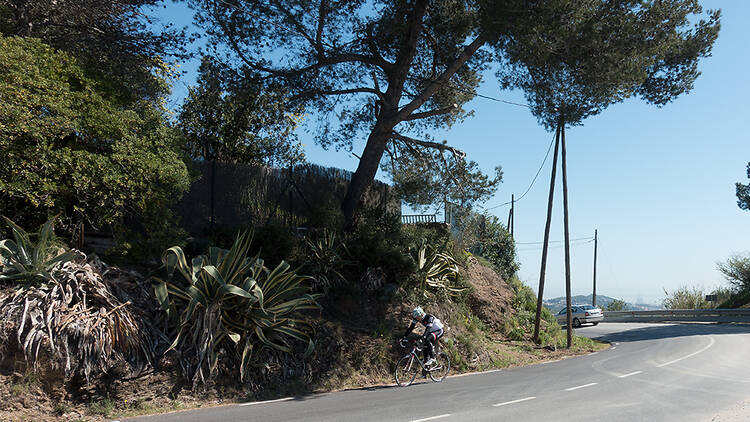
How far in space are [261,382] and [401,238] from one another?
7.62m

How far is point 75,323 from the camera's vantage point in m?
8.50

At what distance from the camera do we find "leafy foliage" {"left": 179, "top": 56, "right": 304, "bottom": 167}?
16.0 metres

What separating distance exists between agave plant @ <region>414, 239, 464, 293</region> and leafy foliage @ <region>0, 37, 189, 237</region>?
780 centimetres

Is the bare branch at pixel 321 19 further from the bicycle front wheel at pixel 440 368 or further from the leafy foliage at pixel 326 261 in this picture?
the bicycle front wheel at pixel 440 368

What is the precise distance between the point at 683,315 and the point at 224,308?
34.8 m

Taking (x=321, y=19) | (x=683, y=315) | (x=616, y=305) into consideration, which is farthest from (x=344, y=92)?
(x=616, y=305)

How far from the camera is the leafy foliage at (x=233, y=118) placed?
1595 cm

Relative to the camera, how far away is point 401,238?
16844mm

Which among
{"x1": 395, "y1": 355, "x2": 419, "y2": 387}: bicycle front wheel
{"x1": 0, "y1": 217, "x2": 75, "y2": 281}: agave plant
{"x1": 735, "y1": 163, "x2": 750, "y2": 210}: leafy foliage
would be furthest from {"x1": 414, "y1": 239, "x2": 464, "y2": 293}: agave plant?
{"x1": 735, "y1": 163, "x2": 750, "y2": 210}: leafy foliage

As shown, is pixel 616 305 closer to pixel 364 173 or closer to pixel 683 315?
pixel 683 315

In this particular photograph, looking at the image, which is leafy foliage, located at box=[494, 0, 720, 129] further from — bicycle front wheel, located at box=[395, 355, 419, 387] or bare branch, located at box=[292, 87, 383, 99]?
bicycle front wheel, located at box=[395, 355, 419, 387]

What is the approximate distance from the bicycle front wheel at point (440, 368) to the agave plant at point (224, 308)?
318cm

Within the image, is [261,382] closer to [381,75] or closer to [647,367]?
[647,367]

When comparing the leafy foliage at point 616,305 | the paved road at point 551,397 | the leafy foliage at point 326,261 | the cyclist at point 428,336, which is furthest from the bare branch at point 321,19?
the leafy foliage at point 616,305
